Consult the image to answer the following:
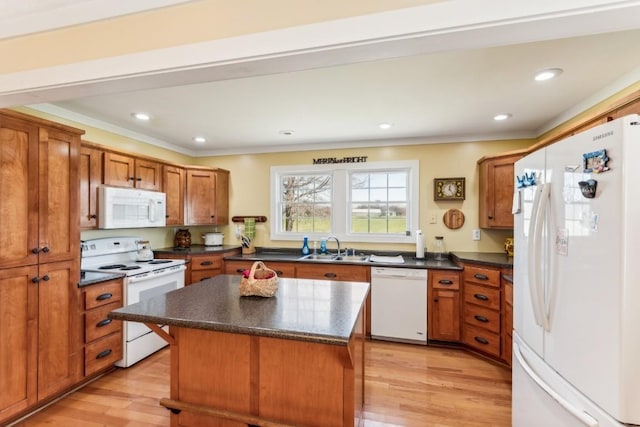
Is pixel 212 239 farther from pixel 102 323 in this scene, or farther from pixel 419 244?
pixel 419 244

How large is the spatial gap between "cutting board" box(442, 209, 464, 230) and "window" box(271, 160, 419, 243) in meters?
0.37

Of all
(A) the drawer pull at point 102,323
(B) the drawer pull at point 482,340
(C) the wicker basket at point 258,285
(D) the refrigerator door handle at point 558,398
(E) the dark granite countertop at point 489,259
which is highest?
(C) the wicker basket at point 258,285

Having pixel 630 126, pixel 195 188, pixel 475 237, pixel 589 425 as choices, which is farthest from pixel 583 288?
pixel 195 188

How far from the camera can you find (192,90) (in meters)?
2.43

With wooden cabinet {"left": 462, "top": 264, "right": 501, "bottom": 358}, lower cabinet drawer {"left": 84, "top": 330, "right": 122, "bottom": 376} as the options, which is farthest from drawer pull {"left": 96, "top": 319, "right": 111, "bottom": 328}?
wooden cabinet {"left": 462, "top": 264, "right": 501, "bottom": 358}

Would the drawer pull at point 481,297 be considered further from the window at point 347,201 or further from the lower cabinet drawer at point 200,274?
the lower cabinet drawer at point 200,274

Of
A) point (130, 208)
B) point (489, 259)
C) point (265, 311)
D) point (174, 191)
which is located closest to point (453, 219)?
point (489, 259)

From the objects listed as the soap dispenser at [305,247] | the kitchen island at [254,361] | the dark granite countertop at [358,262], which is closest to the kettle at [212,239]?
the dark granite countertop at [358,262]

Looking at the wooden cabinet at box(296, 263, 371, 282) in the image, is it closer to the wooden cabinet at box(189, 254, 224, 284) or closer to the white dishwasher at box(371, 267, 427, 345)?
the white dishwasher at box(371, 267, 427, 345)

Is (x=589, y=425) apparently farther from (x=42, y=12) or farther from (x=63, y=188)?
(x=63, y=188)

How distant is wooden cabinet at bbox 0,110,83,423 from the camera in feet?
6.33

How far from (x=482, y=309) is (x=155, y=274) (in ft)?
10.8

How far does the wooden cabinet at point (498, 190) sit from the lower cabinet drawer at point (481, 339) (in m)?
1.12

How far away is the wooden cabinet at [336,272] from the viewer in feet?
11.3
